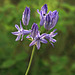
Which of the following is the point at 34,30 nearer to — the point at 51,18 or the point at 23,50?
the point at 51,18

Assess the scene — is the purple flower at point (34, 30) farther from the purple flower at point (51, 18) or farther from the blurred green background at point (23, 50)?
the blurred green background at point (23, 50)

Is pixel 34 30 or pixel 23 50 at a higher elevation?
pixel 34 30

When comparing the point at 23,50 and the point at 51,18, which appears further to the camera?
the point at 23,50

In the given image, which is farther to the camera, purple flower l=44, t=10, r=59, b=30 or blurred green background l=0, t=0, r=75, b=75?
blurred green background l=0, t=0, r=75, b=75

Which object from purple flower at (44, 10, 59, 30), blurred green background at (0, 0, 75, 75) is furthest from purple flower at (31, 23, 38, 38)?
blurred green background at (0, 0, 75, 75)

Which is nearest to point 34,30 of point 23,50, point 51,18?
point 51,18

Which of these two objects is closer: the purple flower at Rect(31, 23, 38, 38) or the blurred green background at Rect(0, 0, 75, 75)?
the purple flower at Rect(31, 23, 38, 38)

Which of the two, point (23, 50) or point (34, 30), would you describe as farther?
point (23, 50)

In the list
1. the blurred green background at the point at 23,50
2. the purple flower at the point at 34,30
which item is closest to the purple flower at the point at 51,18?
the purple flower at the point at 34,30

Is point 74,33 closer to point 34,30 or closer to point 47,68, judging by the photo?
point 47,68

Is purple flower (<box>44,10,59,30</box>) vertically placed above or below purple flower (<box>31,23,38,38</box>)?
above

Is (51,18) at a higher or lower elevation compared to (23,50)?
higher

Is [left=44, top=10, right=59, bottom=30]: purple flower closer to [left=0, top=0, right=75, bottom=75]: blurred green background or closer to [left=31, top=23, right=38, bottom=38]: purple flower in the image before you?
[left=31, top=23, right=38, bottom=38]: purple flower
